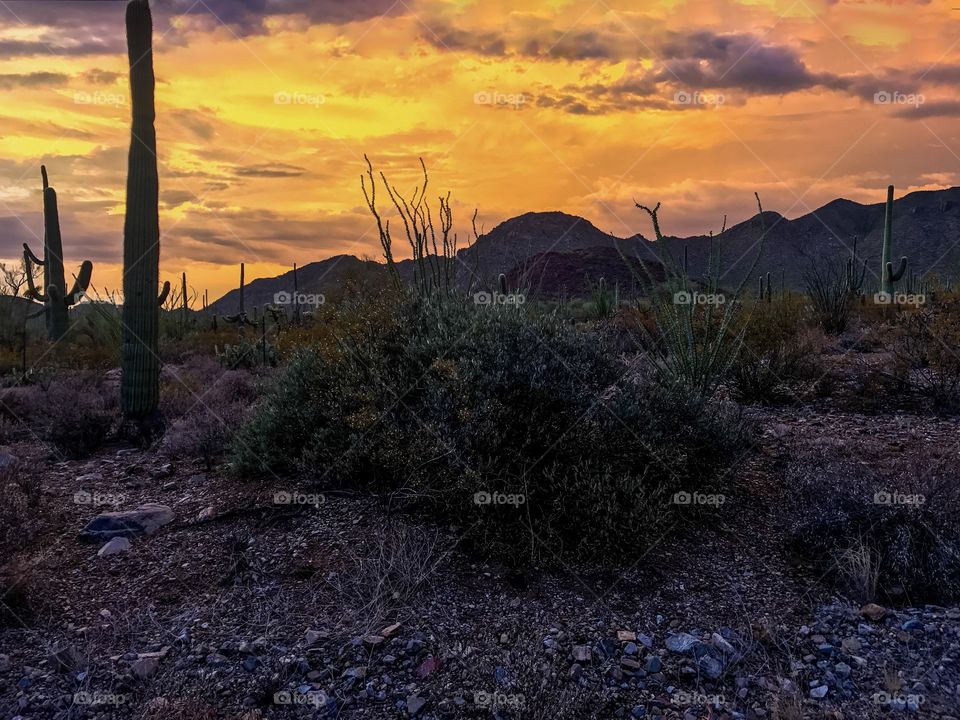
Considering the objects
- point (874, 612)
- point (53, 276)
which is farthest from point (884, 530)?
point (53, 276)

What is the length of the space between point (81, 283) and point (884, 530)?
21914 mm

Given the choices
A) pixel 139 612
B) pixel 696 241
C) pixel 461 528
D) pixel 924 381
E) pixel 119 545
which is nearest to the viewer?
pixel 139 612

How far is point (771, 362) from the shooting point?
9.69m

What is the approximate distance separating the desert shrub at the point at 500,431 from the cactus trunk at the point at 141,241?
370 cm

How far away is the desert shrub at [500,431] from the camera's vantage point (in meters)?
5.32

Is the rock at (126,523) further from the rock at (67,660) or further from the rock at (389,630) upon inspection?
the rock at (389,630)

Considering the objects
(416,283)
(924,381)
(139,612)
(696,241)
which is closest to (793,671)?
(139,612)

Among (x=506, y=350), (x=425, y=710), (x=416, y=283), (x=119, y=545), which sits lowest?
(x=425, y=710)

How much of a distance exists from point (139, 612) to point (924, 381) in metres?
8.79

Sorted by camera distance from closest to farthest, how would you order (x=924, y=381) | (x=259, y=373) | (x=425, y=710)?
1. (x=425, y=710)
2. (x=924, y=381)
3. (x=259, y=373)

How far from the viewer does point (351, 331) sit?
275 inches

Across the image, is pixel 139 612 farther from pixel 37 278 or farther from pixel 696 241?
pixel 696 241

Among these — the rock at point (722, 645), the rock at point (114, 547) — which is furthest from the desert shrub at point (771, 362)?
the rock at point (114, 547)

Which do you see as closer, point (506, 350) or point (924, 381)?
point (506, 350)
